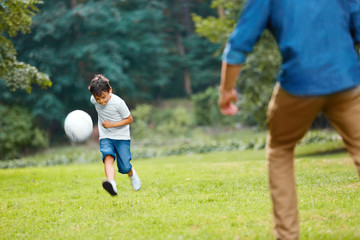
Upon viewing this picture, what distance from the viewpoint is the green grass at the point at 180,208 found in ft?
12.6

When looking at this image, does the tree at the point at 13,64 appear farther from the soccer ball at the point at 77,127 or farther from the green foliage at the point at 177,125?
the green foliage at the point at 177,125

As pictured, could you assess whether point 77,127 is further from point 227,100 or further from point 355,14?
point 355,14

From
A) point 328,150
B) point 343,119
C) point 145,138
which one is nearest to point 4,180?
point 343,119

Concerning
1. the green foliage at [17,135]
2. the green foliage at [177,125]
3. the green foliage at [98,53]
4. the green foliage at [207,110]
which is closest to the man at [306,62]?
the green foliage at [17,135]

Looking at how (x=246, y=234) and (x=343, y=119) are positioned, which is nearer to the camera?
(x=343, y=119)

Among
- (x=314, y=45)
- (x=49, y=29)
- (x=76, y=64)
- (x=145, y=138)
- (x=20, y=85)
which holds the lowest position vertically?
(x=145, y=138)

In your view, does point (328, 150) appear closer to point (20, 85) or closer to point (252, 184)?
point (252, 184)

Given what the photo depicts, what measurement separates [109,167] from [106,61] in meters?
24.0

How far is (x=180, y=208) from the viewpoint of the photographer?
195 inches

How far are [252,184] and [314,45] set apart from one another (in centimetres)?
440

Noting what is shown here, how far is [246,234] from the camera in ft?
11.8

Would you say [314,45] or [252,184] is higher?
[314,45]

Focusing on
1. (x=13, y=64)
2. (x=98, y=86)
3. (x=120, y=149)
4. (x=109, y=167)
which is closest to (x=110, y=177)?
(x=109, y=167)

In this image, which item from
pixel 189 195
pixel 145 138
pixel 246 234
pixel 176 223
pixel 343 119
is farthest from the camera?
pixel 145 138
